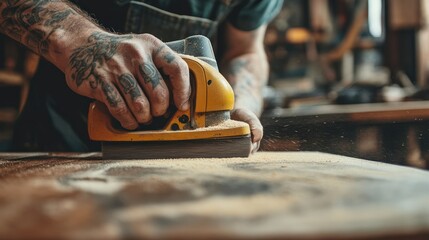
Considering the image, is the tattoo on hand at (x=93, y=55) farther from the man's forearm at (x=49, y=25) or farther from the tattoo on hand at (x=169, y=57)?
the tattoo on hand at (x=169, y=57)

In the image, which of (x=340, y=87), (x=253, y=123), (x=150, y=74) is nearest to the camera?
(x=150, y=74)

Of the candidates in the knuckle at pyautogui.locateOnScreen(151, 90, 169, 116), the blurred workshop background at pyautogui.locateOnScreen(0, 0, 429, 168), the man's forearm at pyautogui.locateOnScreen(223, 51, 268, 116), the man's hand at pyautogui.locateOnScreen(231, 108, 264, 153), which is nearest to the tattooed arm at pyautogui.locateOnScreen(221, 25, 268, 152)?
the man's forearm at pyautogui.locateOnScreen(223, 51, 268, 116)

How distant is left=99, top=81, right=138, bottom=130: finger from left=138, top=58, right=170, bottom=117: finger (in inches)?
3.2

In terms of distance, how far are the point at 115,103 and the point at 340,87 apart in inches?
184

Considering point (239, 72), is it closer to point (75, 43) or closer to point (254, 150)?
point (254, 150)

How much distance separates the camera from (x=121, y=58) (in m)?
1.44

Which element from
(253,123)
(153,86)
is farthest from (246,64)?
(153,86)

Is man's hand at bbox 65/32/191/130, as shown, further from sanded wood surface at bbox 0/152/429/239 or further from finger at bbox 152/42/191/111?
sanded wood surface at bbox 0/152/429/239

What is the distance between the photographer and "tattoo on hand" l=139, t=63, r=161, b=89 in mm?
1424

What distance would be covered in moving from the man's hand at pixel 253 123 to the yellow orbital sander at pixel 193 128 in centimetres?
13

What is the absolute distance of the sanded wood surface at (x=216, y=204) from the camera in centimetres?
61

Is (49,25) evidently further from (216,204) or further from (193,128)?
(216,204)

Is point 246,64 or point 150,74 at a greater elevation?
point 150,74

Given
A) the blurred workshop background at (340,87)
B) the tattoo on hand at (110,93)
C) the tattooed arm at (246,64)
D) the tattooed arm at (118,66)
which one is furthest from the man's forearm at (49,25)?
the tattooed arm at (246,64)
